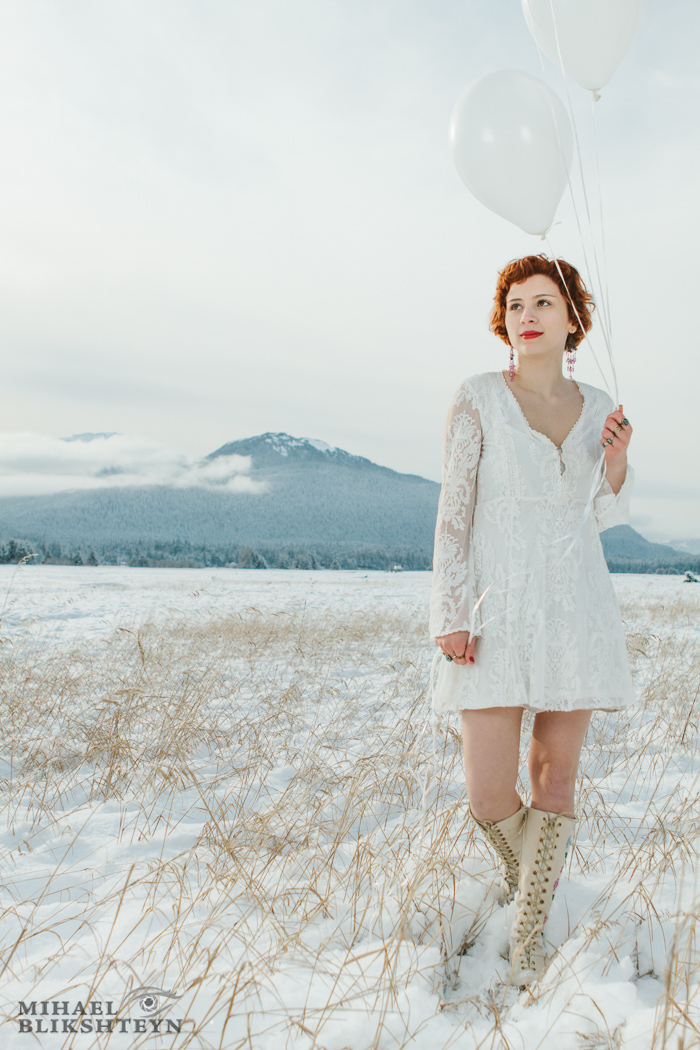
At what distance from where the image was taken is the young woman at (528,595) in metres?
1.74

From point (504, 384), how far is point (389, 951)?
1694mm

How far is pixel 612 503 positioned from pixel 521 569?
406 millimetres

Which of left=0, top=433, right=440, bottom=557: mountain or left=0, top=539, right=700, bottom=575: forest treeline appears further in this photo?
left=0, top=433, right=440, bottom=557: mountain

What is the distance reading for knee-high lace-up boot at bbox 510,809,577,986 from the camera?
1674mm

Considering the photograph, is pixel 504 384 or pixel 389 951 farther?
pixel 504 384

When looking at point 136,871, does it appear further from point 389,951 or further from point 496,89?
point 496,89

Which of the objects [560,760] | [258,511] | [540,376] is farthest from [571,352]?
[258,511]

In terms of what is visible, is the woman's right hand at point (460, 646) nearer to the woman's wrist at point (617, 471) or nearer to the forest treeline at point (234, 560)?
the woman's wrist at point (617, 471)

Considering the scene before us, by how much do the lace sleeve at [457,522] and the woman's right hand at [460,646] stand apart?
0.02 meters

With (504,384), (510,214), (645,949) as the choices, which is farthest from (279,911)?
(510,214)

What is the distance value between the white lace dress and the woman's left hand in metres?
0.11

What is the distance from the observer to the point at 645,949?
1.66 meters

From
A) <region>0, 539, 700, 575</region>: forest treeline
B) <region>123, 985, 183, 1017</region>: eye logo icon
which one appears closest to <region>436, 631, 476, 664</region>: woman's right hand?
<region>123, 985, 183, 1017</region>: eye logo icon

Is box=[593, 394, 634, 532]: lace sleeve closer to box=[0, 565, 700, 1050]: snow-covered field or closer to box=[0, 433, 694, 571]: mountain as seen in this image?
box=[0, 565, 700, 1050]: snow-covered field
